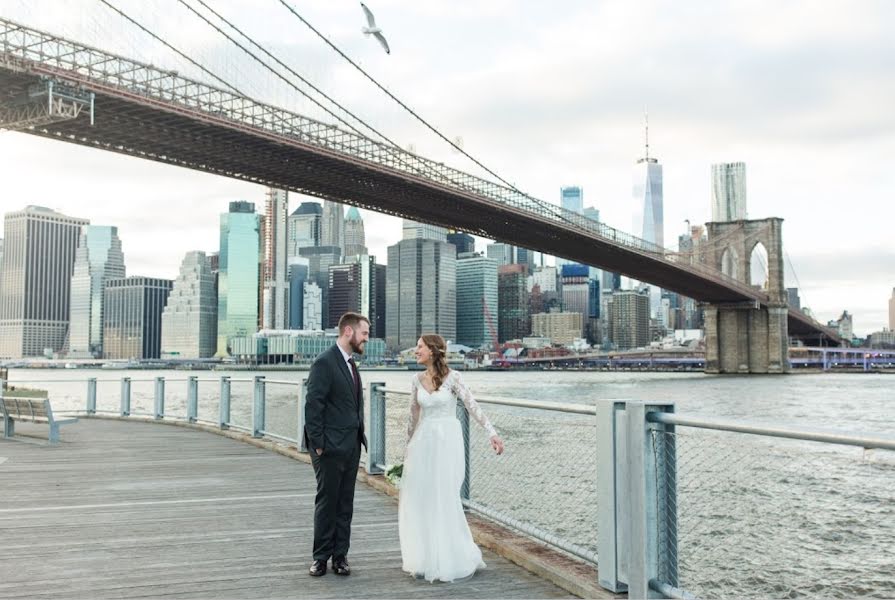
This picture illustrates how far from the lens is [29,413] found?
415 inches

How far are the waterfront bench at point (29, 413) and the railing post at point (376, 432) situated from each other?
195 inches

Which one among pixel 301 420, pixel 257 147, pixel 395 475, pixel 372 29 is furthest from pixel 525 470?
pixel 257 147

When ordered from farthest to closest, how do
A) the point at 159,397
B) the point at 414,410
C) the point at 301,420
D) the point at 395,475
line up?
the point at 159,397 → the point at 301,420 → the point at 395,475 → the point at 414,410

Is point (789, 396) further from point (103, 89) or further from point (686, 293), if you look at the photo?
point (103, 89)

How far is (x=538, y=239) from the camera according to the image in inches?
1925

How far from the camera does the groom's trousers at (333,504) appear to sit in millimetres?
4223

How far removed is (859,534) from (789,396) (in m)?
33.6

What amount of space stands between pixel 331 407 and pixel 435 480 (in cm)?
63

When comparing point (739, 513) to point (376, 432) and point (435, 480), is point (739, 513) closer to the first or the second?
point (376, 432)

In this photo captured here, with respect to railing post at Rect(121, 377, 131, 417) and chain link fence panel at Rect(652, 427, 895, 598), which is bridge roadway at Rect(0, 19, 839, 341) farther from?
chain link fence panel at Rect(652, 427, 895, 598)

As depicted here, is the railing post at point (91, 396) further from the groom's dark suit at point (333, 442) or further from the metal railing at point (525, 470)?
the groom's dark suit at point (333, 442)

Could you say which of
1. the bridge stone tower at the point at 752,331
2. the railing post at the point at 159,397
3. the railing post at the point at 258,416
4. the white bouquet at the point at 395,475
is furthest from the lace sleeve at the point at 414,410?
the bridge stone tower at the point at 752,331

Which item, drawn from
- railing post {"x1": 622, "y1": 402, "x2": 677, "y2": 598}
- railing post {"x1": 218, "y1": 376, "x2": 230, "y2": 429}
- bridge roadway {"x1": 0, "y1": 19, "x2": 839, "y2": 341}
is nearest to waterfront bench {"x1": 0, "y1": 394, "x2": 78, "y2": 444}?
railing post {"x1": 218, "y1": 376, "x2": 230, "y2": 429}

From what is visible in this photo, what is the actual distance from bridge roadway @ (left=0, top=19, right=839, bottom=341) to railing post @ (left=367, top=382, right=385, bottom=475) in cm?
2524
